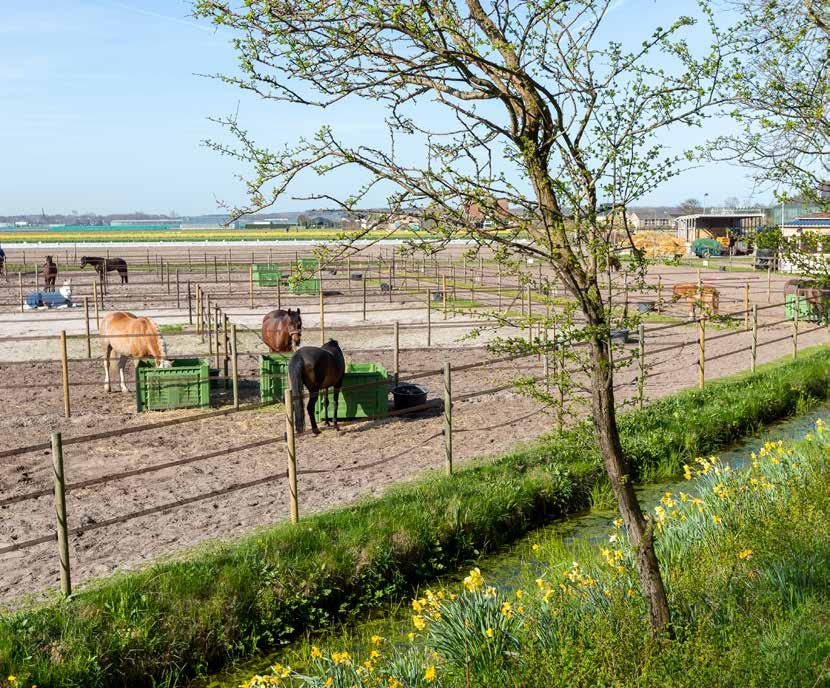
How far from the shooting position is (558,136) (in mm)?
4566

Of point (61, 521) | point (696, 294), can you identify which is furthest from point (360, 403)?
point (696, 294)

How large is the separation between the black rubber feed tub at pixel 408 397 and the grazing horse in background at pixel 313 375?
1006mm

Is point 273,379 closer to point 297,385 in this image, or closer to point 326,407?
point 326,407

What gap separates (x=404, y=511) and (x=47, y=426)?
6.54 metres

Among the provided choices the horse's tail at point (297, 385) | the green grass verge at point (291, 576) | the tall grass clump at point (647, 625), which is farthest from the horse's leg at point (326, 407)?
the tall grass clump at point (647, 625)

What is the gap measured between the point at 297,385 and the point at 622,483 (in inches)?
297

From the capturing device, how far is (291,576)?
6.66 metres

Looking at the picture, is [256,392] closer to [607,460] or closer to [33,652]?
[33,652]

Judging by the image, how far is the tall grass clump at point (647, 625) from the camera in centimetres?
457

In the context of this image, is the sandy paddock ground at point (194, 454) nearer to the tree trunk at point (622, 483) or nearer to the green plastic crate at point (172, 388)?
the green plastic crate at point (172, 388)

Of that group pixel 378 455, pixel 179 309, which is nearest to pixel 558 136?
pixel 378 455

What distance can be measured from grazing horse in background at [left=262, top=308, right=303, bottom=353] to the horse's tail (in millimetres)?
5155

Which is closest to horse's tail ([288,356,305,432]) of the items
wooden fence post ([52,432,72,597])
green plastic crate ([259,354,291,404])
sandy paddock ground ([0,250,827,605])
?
sandy paddock ground ([0,250,827,605])

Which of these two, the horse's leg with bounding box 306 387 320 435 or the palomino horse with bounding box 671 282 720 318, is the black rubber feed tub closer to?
the horse's leg with bounding box 306 387 320 435
